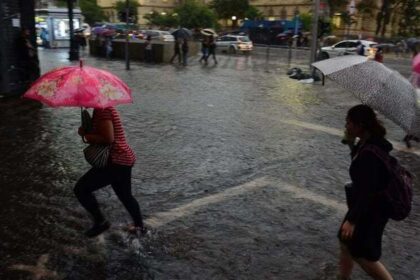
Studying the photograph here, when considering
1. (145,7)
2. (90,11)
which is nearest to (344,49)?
(90,11)

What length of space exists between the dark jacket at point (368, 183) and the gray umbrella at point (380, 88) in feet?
1.02

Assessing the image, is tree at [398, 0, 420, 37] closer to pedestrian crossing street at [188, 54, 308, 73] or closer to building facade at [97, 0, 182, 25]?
pedestrian crossing street at [188, 54, 308, 73]

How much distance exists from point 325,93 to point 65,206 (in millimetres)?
11299

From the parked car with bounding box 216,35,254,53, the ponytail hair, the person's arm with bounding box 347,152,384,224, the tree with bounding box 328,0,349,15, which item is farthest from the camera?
the tree with bounding box 328,0,349,15

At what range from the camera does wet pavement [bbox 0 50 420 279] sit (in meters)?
4.18

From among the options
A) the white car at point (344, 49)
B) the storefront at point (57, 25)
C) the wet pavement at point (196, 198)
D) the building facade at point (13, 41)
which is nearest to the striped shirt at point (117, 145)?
the wet pavement at point (196, 198)

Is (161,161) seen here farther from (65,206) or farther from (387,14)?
(387,14)

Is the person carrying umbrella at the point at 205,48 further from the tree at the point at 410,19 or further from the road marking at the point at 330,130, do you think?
the tree at the point at 410,19

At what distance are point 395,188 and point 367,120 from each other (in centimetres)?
47

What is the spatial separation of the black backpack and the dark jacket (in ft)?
0.09

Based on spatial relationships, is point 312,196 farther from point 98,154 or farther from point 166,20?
point 166,20

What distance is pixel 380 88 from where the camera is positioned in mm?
3383

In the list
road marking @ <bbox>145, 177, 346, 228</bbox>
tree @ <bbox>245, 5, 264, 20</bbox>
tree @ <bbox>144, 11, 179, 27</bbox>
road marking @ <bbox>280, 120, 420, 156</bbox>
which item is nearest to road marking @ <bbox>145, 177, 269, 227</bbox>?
road marking @ <bbox>145, 177, 346, 228</bbox>

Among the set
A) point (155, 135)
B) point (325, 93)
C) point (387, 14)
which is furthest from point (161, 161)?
point (387, 14)
